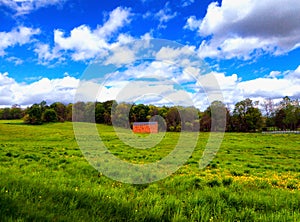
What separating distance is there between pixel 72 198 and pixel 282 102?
10405cm

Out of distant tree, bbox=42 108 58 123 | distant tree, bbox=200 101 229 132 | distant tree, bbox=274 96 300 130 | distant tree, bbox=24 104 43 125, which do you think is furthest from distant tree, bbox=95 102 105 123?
distant tree, bbox=274 96 300 130

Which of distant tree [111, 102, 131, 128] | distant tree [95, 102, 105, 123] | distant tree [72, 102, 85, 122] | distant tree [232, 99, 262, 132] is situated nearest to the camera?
distant tree [72, 102, 85, 122]

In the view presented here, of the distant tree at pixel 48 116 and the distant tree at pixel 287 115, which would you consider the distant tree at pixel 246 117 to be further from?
the distant tree at pixel 48 116

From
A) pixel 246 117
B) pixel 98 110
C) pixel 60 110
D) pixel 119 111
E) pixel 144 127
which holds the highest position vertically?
pixel 60 110

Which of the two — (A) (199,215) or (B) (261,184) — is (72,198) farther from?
(B) (261,184)

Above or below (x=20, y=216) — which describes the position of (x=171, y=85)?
above

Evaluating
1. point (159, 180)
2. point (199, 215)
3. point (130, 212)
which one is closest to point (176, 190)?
point (159, 180)

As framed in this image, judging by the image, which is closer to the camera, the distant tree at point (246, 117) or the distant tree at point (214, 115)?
the distant tree at point (214, 115)

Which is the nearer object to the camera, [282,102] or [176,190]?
[176,190]

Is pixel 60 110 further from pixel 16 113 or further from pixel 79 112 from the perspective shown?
pixel 79 112

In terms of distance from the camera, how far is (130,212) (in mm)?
5242

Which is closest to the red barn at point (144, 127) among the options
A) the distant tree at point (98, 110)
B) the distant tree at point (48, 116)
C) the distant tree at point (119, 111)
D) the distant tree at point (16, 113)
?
the distant tree at point (98, 110)

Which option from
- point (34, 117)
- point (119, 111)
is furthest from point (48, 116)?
point (119, 111)

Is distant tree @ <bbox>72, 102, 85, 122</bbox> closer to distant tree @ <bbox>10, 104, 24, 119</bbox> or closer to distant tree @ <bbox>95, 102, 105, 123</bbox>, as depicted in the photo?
distant tree @ <bbox>95, 102, 105, 123</bbox>
